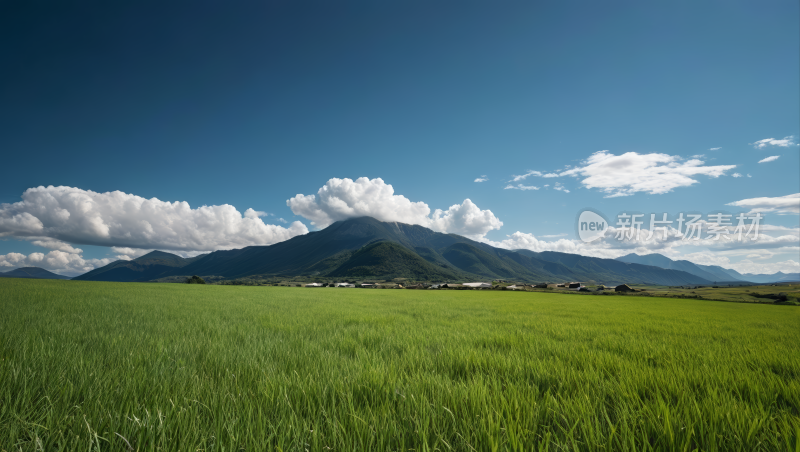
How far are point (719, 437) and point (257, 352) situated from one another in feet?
13.4

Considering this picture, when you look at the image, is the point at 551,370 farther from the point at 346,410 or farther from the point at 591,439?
the point at 346,410

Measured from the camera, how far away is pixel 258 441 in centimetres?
147

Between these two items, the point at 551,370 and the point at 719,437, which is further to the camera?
the point at 551,370

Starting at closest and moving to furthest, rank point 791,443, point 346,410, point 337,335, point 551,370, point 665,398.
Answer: point 791,443 < point 346,410 < point 665,398 < point 551,370 < point 337,335

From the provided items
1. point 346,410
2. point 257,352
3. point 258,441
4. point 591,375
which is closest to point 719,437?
point 591,375

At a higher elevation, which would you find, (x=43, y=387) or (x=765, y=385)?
(x=43, y=387)

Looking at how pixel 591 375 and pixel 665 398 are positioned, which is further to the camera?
pixel 591 375

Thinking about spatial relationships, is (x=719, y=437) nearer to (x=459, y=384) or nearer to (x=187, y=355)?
(x=459, y=384)

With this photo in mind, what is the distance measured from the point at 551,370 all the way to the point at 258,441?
285 cm

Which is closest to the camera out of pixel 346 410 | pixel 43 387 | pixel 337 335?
pixel 346 410

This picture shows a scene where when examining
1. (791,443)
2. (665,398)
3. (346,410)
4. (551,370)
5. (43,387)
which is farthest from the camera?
(551,370)

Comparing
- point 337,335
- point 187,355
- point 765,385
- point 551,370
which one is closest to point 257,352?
point 187,355

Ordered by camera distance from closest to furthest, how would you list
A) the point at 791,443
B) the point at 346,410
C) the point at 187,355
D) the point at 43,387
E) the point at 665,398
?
the point at 791,443 → the point at 346,410 → the point at 43,387 → the point at 665,398 → the point at 187,355

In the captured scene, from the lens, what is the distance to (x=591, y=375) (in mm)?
2723
